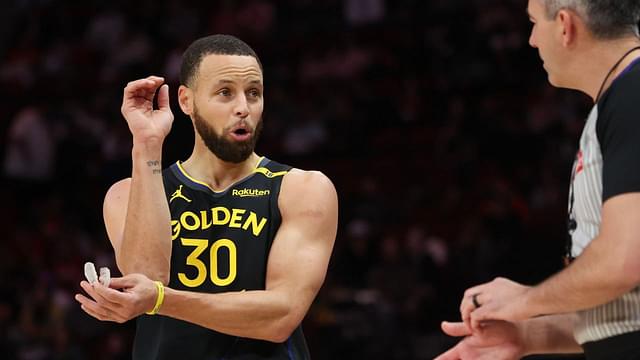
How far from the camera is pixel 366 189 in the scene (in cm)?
1348

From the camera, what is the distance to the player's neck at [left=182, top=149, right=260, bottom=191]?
5.33 metres

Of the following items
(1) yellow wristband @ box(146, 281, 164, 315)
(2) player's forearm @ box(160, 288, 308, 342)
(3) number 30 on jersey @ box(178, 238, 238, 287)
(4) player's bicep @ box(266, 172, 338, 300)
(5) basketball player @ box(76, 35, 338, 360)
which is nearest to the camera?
(1) yellow wristband @ box(146, 281, 164, 315)

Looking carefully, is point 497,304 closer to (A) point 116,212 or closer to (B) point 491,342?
(B) point 491,342

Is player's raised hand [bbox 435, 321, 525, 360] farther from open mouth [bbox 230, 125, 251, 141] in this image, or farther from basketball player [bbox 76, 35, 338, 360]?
open mouth [bbox 230, 125, 251, 141]

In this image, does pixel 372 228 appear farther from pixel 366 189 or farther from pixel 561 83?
pixel 561 83

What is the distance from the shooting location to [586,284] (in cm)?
344

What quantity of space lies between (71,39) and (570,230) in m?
15.7

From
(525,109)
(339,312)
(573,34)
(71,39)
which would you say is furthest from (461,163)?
(573,34)

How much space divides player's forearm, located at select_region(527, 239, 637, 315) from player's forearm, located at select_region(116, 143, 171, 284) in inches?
Answer: 77.9

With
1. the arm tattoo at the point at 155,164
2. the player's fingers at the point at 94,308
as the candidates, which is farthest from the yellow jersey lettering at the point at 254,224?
the player's fingers at the point at 94,308

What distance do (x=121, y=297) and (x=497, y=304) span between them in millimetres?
1625

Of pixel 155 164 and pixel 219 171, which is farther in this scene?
pixel 219 171

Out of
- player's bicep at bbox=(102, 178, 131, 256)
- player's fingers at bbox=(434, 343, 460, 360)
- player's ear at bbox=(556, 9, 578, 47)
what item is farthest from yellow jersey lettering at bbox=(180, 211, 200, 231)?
player's ear at bbox=(556, 9, 578, 47)

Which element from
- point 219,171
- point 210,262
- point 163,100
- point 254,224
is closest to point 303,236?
point 254,224
